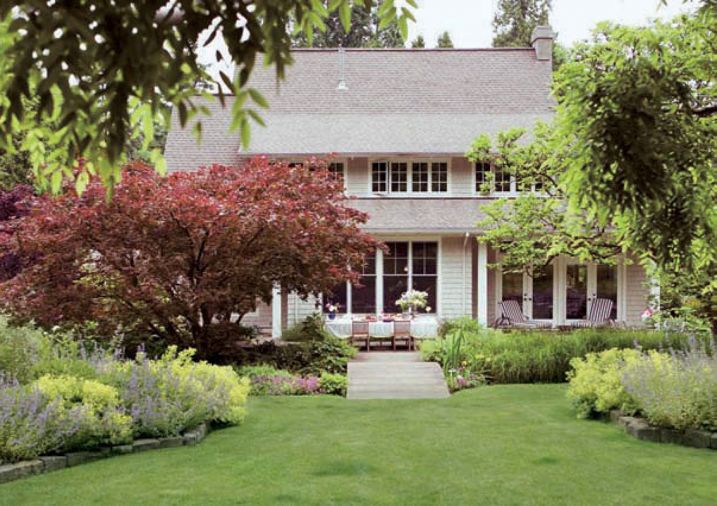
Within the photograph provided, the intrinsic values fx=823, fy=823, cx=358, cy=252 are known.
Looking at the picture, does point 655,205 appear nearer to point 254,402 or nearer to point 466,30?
point 254,402

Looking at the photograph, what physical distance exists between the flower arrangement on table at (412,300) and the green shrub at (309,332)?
8.32 ft

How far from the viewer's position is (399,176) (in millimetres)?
23406


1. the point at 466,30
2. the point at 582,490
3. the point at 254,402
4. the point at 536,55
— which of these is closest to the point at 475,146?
the point at 254,402

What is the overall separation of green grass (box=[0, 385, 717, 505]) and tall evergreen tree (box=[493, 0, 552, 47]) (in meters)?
38.2

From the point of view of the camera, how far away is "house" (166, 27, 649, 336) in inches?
871

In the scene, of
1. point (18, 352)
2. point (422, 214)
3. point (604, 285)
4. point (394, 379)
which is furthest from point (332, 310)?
point (18, 352)

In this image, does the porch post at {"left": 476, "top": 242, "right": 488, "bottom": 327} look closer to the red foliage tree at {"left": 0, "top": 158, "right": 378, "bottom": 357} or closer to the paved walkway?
the paved walkway

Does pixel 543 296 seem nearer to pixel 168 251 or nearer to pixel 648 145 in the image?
pixel 168 251

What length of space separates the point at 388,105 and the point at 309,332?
1056 centimetres

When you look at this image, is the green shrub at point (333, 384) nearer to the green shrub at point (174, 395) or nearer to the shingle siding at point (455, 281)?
the green shrub at point (174, 395)

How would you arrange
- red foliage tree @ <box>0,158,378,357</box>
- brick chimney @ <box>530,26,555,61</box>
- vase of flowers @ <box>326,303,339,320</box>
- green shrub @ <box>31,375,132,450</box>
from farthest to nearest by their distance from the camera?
1. brick chimney @ <box>530,26,555,61</box>
2. vase of flowers @ <box>326,303,339,320</box>
3. red foliage tree @ <box>0,158,378,357</box>
4. green shrub @ <box>31,375,132,450</box>

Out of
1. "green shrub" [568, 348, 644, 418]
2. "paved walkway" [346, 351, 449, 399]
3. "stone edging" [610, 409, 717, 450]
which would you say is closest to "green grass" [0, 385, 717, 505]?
"stone edging" [610, 409, 717, 450]

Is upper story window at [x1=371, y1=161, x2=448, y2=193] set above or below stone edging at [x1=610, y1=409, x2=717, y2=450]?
above

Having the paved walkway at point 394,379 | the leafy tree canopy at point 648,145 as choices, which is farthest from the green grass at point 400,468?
the paved walkway at point 394,379
